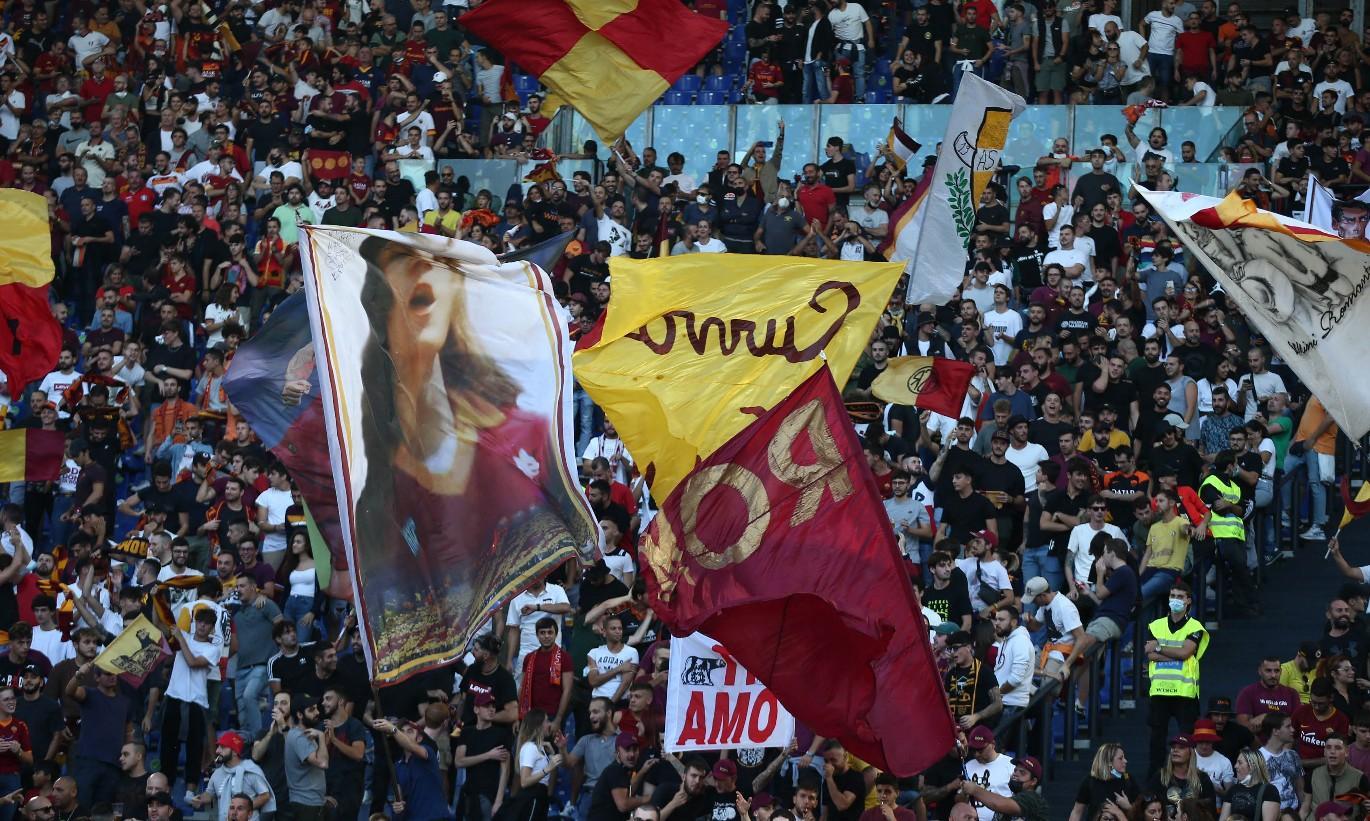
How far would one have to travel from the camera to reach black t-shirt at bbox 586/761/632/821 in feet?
57.7

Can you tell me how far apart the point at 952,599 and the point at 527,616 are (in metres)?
3.41

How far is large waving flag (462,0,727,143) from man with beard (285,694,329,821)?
6256 millimetres

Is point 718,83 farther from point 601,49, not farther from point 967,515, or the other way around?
point 967,515

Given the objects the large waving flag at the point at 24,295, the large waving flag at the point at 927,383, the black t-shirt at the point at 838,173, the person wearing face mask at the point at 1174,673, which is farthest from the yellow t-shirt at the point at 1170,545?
the large waving flag at the point at 24,295

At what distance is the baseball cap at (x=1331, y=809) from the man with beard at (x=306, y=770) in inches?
284

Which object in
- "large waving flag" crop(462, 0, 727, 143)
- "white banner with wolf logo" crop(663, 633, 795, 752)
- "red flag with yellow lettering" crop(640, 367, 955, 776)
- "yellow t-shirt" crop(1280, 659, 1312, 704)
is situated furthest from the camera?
"large waving flag" crop(462, 0, 727, 143)

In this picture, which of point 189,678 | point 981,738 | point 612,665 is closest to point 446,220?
point 189,678

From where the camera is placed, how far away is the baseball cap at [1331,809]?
15.8 m

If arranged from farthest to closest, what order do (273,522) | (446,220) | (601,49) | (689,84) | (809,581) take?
(689,84)
(446,220)
(601,49)
(273,522)
(809,581)

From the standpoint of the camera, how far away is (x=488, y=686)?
18438mm

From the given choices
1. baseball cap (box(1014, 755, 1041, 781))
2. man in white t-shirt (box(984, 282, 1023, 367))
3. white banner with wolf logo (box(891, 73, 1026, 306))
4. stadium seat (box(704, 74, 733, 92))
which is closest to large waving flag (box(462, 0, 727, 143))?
white banner with wolf logo (box(891, 73, 1026, 306))

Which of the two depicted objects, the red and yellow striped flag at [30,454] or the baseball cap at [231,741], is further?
the red and yellow striped flag at [30,454]

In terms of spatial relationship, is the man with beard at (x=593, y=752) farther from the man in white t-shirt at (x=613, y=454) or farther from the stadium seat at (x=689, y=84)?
the stadium seat at (x=689, y=84)

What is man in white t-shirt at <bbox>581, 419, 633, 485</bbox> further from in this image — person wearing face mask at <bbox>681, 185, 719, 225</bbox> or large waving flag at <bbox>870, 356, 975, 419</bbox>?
person wearing face mask at <bbox>681, 185, 719, 225</bbox>
